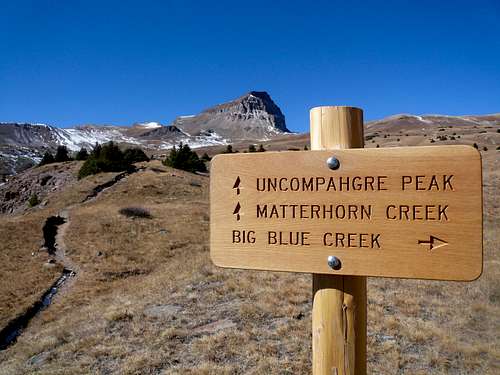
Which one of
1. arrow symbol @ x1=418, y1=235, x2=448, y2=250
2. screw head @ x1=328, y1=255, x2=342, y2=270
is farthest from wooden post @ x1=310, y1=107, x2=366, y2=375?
arrow symbol @ x1=418, y1=235, x2=448, y2=250

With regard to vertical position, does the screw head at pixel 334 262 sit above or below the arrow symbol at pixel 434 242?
below

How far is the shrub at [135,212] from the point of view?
22484 mm

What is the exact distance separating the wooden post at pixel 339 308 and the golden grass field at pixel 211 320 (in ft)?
12.0

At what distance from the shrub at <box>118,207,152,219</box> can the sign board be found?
20511 millimetres

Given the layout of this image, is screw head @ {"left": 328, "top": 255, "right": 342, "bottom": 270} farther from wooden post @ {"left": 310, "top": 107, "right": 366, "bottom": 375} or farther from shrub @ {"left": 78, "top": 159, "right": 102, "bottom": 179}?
shrub @ {"left": 78, "top": 159, "right": 102, "bottom": 179}

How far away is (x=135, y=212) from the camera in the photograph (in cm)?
2303

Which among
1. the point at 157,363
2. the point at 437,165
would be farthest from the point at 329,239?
the point at 157,363

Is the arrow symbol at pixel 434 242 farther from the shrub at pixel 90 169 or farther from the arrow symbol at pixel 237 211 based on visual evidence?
the shrub at pixel 90 169

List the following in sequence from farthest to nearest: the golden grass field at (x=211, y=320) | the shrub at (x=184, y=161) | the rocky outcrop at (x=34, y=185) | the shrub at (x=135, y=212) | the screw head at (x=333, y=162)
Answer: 1. the shrub at (x=184, y=161)
2. the rocky outcrop at (x=34, y=185)
3. the shrub at (x=135, y=212)
4. the golden grass field at (x=211, y=320)
5. the screw head at (x=333, y=162)

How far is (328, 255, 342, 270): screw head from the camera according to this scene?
2391mm

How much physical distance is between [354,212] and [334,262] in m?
0.32

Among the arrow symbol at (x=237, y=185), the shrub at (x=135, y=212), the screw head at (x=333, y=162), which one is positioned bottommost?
the shrub at (x=135, y=212)

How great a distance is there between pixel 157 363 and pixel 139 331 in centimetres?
159

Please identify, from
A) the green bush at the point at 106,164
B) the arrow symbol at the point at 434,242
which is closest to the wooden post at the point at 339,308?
the arrow symbol at the point at 434,242
